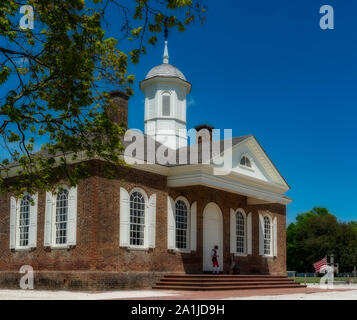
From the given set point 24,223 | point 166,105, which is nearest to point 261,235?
point 166,105

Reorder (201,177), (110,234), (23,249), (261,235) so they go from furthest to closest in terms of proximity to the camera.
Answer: (261,235), (23,249), (201,177), (110,234)

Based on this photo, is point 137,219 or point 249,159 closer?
point 137,219

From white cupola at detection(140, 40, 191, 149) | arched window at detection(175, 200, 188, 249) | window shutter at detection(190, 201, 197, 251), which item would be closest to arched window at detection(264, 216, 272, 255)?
white cupola at detection(140, 40, 191, 149)

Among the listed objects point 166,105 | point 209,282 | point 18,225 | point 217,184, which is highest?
point 166,105

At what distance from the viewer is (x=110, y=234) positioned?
21031 millimetres

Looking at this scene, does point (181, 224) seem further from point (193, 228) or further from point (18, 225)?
point (18, 225)

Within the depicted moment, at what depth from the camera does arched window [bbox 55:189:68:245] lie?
21922 millimetres

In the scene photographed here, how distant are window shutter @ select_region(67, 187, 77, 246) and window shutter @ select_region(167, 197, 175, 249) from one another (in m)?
4.51

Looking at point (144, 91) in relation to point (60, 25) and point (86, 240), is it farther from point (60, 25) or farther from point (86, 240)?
point (60, 25)

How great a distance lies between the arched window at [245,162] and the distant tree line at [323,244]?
4121 cm

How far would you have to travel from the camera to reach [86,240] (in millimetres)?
20609

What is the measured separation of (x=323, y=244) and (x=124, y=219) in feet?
163

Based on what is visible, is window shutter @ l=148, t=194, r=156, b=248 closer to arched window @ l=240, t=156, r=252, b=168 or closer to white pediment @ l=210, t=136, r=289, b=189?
white pediment @ l=210, t=136, r=289, b=189

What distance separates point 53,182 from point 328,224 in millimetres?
53339
